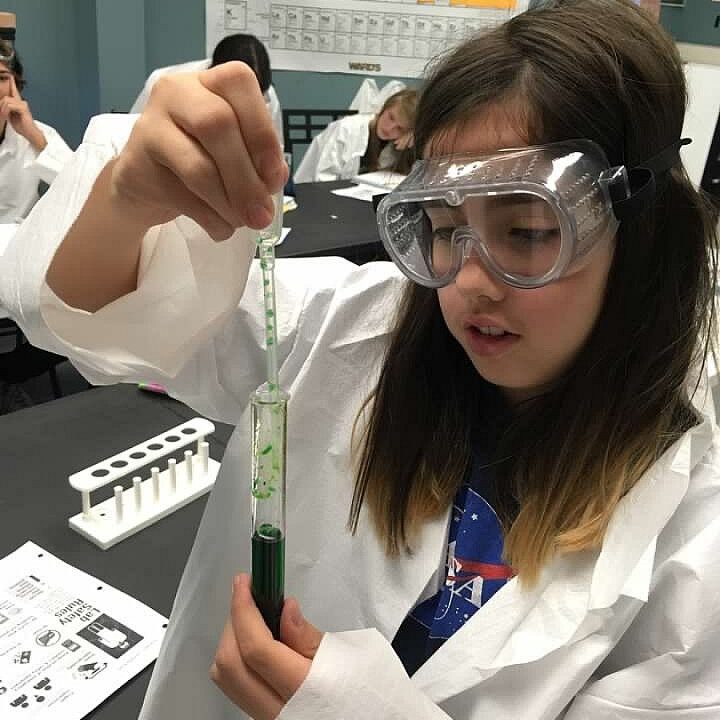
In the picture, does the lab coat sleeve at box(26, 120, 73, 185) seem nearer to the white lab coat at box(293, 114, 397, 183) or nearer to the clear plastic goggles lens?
the white lab coat at box(293, 114, 397, 183)

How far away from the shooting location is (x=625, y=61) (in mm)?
716

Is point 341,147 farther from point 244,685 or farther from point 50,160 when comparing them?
point 244,685

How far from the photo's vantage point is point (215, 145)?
2.00ft

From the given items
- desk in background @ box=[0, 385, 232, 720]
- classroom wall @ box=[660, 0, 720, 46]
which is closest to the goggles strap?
desk in background @ box=[0, 385, 232, 720]

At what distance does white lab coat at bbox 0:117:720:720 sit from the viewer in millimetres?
688

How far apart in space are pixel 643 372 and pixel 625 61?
0.33 m

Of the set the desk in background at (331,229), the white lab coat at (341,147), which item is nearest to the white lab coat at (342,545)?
the desk in background at (331,229)

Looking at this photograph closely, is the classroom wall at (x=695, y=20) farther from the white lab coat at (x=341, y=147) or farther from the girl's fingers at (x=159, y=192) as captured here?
the girl's fingers at (x=159, y=192)

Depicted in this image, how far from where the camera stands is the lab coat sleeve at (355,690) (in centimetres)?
67

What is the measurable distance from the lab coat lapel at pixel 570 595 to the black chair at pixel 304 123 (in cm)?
362

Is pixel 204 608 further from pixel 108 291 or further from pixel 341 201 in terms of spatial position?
pixel 341 201

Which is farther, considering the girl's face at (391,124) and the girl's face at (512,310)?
the girl's face at (391,124)

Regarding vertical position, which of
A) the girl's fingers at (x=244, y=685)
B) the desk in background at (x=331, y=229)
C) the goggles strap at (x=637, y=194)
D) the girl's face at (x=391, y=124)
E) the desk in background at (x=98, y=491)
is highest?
the goggles strap at (x=637, y=194)

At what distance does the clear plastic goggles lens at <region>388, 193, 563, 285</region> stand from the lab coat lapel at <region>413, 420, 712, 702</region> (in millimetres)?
247
